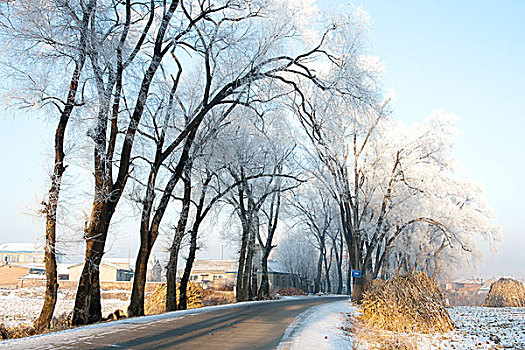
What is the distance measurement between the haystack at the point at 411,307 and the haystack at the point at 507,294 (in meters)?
16.6

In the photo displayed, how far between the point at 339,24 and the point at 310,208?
3195 cm

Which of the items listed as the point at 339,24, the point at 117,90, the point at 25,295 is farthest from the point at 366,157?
the point at 25,295

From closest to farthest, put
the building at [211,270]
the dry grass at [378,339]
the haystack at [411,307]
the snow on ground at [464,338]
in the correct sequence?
the dry grass at [378,339], the snow on ground at [464,338], the haystack at [411,307], the building at [211,270]

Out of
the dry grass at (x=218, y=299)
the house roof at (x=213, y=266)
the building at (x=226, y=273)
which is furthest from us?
the house roof at (x=213, y=266)

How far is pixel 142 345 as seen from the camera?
26.6ft

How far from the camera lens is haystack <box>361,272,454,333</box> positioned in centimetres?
1274

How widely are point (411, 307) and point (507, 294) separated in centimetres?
1856

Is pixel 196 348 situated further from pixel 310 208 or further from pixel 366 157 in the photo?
pixel 310 208

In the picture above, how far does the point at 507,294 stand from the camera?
91.4 ft

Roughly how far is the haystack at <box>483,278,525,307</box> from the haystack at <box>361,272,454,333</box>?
16626 millimetres

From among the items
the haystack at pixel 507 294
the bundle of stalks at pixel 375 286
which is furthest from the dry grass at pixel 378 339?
the haystack at pixel 507 294

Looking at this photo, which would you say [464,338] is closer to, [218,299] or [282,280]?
[218,299]

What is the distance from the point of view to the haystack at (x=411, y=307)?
12.7 metres

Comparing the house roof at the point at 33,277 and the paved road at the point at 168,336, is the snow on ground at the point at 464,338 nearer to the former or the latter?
the paved road at the point at 168,336
